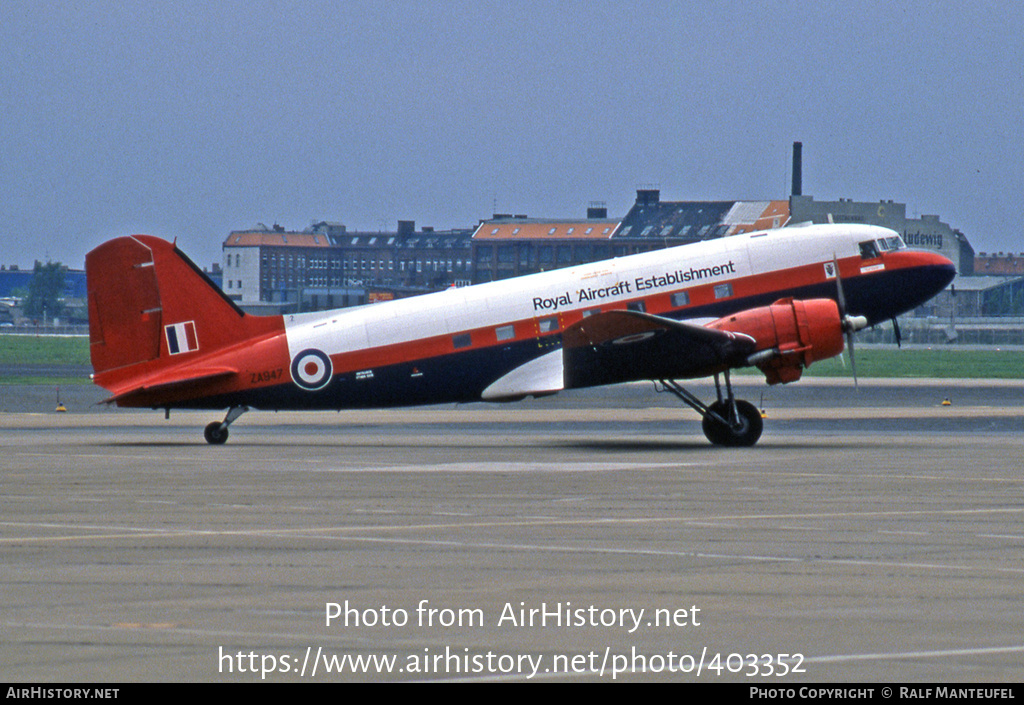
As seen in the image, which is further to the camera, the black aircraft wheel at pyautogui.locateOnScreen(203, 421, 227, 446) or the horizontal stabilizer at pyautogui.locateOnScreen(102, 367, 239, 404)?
the black aircraft wheel at pyautogui.locateOnScreen(203, 421, 227, 446)

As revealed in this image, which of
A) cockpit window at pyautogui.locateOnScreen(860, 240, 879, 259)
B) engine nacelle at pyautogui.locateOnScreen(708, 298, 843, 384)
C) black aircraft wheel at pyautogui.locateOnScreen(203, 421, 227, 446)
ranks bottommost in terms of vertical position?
black aircraft wheel at pyautogui.locateOnScreen(203, 421, 227, 446)

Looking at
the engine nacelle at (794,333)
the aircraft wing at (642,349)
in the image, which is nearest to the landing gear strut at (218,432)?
the aircraft wing at (642,349)

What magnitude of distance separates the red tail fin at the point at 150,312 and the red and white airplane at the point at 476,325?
3cm

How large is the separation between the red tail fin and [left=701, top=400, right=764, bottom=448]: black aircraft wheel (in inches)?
428

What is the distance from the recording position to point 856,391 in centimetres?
5919

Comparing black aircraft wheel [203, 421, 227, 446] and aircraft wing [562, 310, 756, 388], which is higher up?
aircraft wing [562, 310, 756, 388]

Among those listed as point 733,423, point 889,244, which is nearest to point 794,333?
point 733,423

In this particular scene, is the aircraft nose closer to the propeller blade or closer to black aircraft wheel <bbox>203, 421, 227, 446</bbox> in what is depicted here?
the propeller blade

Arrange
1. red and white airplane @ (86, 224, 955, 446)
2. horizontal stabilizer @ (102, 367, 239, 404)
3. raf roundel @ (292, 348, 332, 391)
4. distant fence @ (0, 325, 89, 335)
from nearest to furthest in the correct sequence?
1. red and white airplane @ (86, 224, 955, 446)
2. horizontal stabilizer @ (102, 367, 239, 404)
3. raf roundel @ (292, 348, 332, 391)
4. distant fence @ (0, 325, 89, 335)

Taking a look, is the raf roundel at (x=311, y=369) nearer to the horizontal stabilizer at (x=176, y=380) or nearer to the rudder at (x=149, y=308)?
the horizontal stabilizer at (x=176, y=380)

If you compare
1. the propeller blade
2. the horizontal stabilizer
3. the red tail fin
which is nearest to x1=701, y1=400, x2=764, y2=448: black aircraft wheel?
the propeller blade

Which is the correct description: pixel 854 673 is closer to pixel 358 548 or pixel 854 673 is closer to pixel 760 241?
pixel 358 548

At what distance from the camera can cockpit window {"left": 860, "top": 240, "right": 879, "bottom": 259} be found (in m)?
32.6
